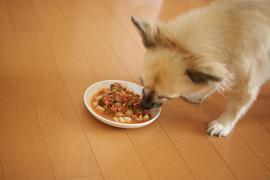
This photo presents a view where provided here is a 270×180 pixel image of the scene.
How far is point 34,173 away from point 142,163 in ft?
2.06

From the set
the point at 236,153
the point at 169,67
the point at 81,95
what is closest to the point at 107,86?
the point at 81,95

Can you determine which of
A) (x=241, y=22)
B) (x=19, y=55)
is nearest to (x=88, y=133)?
(x=19, y=55)

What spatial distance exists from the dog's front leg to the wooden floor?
0.05m

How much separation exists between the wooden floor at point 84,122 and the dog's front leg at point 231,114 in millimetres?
55

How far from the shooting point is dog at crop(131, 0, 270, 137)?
2096mm

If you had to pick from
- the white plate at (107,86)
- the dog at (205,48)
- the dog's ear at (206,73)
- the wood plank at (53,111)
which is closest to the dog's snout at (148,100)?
the dog at (205,48)

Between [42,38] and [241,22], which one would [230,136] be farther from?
[42,38]

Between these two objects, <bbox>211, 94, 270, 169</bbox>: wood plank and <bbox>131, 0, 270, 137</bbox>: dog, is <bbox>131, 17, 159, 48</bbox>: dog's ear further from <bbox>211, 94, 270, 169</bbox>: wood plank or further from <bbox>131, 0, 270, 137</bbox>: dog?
<bbox>211, 94, 270, 169</bbox>: wood plank

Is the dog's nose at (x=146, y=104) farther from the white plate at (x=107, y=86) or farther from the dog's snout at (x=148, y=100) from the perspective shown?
the white plate at (x=107, y=86)

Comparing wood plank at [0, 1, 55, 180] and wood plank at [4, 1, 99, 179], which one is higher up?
wood plank at [0, 1, 55, 180]

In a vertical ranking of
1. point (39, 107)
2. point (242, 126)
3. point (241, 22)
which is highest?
point (241, 22)

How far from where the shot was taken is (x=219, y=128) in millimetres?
2699

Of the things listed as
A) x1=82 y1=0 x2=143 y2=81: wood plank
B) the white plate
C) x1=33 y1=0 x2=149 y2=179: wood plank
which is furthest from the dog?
x1=82 y1=0 x2=143 y2=81: wood plank

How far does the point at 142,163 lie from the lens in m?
2.35
